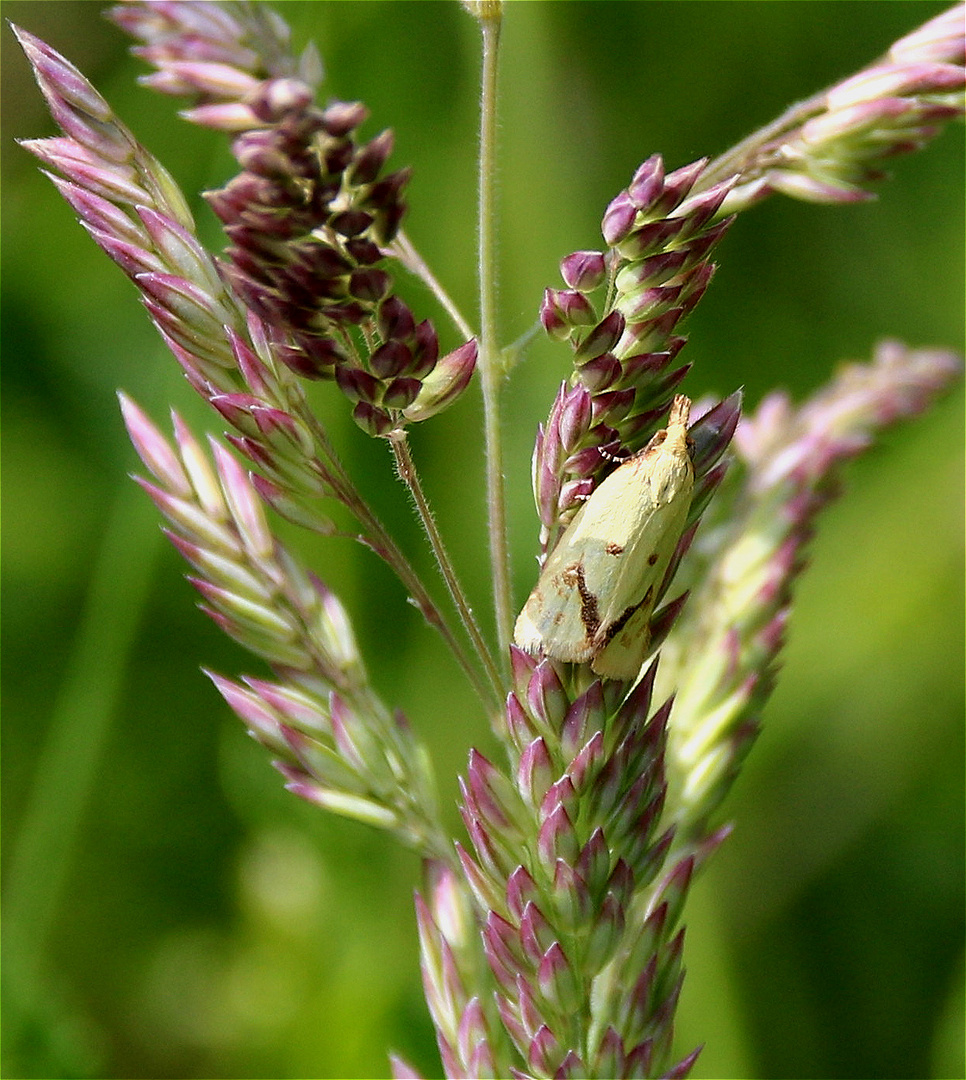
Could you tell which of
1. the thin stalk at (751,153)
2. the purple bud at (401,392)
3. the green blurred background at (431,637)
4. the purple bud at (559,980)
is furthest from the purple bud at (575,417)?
the green blurred background at (431,637)

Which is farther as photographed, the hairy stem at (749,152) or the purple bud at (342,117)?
the hairy stem at (749,152)

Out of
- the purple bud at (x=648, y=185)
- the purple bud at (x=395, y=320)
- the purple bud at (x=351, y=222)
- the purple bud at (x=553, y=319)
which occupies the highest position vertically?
the purple bud at (x=351, y=222)

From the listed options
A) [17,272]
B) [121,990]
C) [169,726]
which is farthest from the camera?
[17,272]

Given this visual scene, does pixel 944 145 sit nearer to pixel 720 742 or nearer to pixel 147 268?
pixel 720 742

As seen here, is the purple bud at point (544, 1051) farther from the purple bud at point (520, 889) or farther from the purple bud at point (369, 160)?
the purple bud at point (369, 160)

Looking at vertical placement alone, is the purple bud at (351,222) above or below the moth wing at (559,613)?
above

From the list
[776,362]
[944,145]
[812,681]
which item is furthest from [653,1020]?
[944,145]

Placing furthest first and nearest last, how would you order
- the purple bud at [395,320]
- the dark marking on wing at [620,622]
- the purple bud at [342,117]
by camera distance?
1. the dark marking on wing at [620,622]
2. the purple bud at [395,320]
3. the purple bud at [342,117]
